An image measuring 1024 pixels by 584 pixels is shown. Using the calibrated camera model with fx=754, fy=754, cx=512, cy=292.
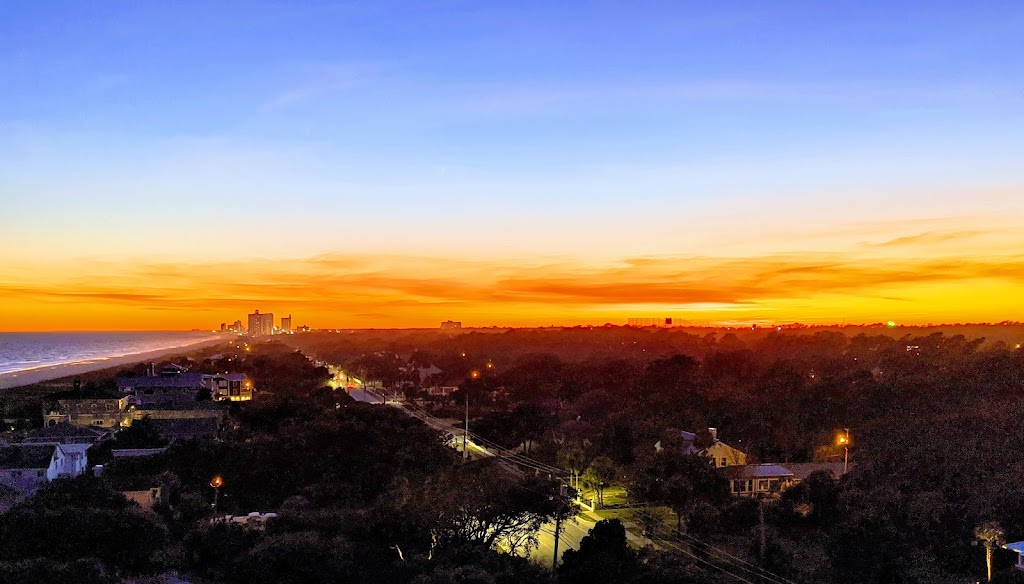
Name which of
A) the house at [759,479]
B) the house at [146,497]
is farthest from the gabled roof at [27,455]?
the house at [759,479]

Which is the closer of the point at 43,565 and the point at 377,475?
the point at 43,565

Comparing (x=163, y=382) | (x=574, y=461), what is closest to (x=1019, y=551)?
(x=574, y=461)

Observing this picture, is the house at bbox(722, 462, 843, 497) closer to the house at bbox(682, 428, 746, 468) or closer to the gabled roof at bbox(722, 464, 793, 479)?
the gabled roof at bbox(722, 464, 793, 479)

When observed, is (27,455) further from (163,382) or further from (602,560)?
(163,382)

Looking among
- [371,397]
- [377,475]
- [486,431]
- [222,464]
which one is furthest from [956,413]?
[371,397]

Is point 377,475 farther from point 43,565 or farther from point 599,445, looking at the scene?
point 43,565

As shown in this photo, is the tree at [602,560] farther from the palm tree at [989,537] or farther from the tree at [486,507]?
the palm tree at [989,537]

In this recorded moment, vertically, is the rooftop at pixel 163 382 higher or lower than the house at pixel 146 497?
higher

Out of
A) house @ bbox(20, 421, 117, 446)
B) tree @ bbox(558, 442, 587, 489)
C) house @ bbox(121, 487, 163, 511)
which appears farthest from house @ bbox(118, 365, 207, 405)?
tree @ bbox(558, 442, 587, 489)
